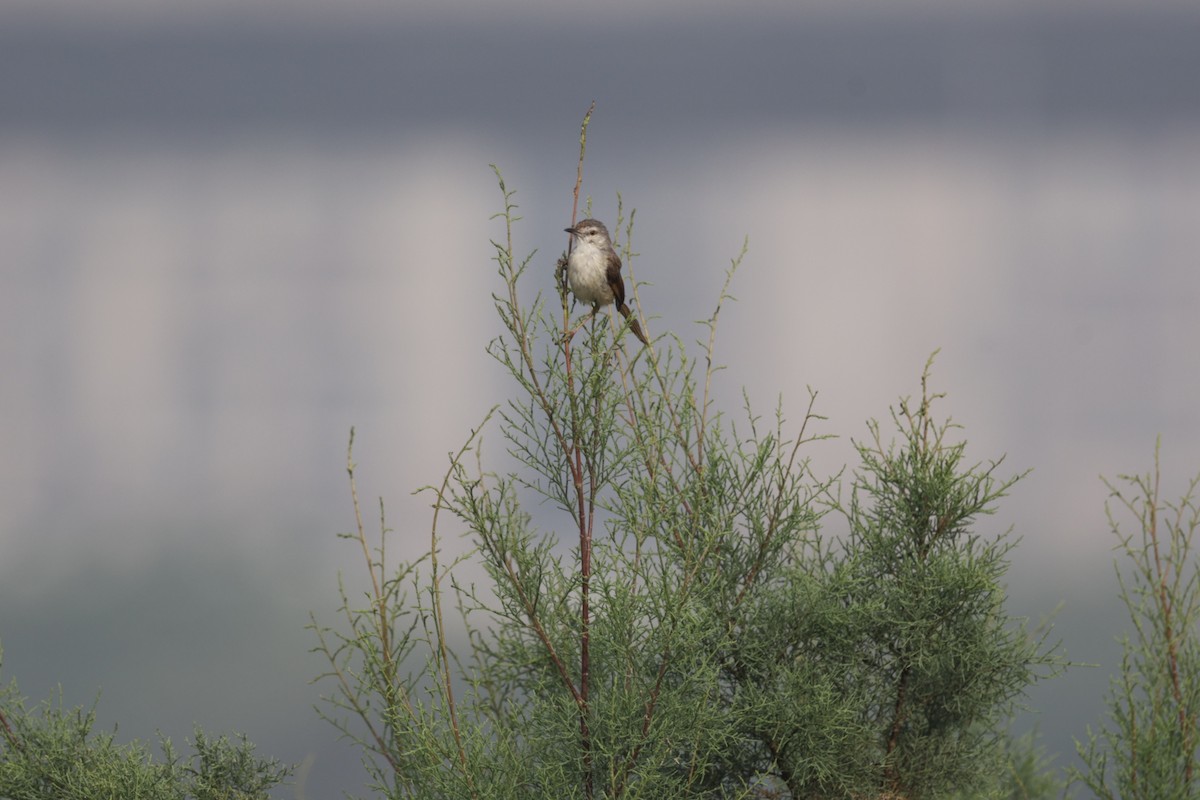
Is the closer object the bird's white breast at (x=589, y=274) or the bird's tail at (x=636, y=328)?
the bird's white breast at (x=589, y=274)

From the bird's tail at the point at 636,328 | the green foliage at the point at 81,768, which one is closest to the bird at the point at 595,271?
the bird's tail at the point at 636,328

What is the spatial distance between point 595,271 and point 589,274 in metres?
0.03

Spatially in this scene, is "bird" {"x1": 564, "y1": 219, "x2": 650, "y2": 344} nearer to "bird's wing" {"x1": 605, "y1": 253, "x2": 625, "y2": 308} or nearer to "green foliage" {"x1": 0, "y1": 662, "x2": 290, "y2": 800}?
"bird's wing" {"x1": 605, "y1": 253, "x2": 625, "y2": 308}

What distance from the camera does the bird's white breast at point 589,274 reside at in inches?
123

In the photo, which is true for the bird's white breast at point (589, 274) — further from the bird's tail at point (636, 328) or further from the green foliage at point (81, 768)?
the green foliage at point (81, 768)

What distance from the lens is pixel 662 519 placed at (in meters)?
2.81

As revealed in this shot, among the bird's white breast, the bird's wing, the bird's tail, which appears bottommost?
the bird's tail

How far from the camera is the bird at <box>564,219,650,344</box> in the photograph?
10.3ft

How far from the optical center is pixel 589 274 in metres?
3.18

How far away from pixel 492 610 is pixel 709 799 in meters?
1.03

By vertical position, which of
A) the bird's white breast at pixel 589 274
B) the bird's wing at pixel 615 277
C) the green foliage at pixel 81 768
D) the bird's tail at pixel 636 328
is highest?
the bird's wing at pixel 615 277

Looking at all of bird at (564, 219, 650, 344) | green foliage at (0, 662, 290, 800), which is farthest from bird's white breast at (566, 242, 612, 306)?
green foliage at (0, 662, 290, 800)

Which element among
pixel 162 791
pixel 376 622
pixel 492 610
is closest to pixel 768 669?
pixel 492 610

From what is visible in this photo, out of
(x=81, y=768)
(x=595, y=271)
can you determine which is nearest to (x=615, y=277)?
(x=595, y=271)
